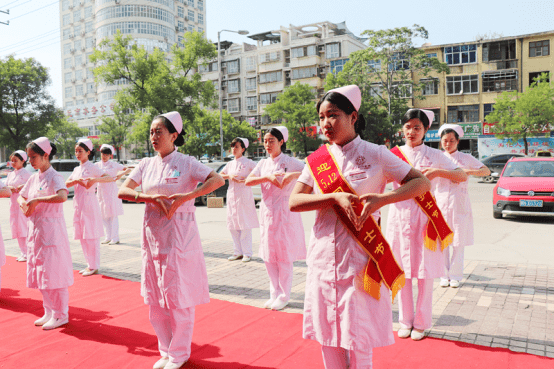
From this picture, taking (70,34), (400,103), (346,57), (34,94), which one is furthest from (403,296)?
(70,34)

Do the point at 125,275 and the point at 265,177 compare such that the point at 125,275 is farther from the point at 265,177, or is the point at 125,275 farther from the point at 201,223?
the point at 201,223

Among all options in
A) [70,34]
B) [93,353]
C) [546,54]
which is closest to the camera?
[93,353]

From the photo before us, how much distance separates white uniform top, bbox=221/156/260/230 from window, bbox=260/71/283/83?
45.6 m

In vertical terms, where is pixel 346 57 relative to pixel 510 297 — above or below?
above

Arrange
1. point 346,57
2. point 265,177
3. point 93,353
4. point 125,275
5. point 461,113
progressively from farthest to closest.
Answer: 1. point 346,57
2. point 461,113
3. point 125,275
4. point 265,177
5. point 93,353

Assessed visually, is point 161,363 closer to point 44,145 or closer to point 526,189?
point 44,145

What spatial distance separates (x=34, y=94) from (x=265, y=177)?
33.6m

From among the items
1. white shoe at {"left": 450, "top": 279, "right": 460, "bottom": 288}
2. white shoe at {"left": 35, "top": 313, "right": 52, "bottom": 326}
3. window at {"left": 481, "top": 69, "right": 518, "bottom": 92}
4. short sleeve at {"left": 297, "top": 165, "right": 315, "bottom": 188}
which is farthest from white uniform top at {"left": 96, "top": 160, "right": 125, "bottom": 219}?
window at {"left": 481, "top": 69, "right": 518, "bottom": 92}

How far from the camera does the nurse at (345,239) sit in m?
2.36

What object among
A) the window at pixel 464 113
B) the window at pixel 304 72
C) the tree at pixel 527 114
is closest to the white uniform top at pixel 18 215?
the tree at pixel 527 114

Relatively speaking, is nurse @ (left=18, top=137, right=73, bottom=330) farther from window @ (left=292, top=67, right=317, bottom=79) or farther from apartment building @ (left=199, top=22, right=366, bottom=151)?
window @ (left=292, top=67, right=317, bottom=79)

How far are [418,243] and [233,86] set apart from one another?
54.6m

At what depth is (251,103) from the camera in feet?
180

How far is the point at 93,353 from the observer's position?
381cm
